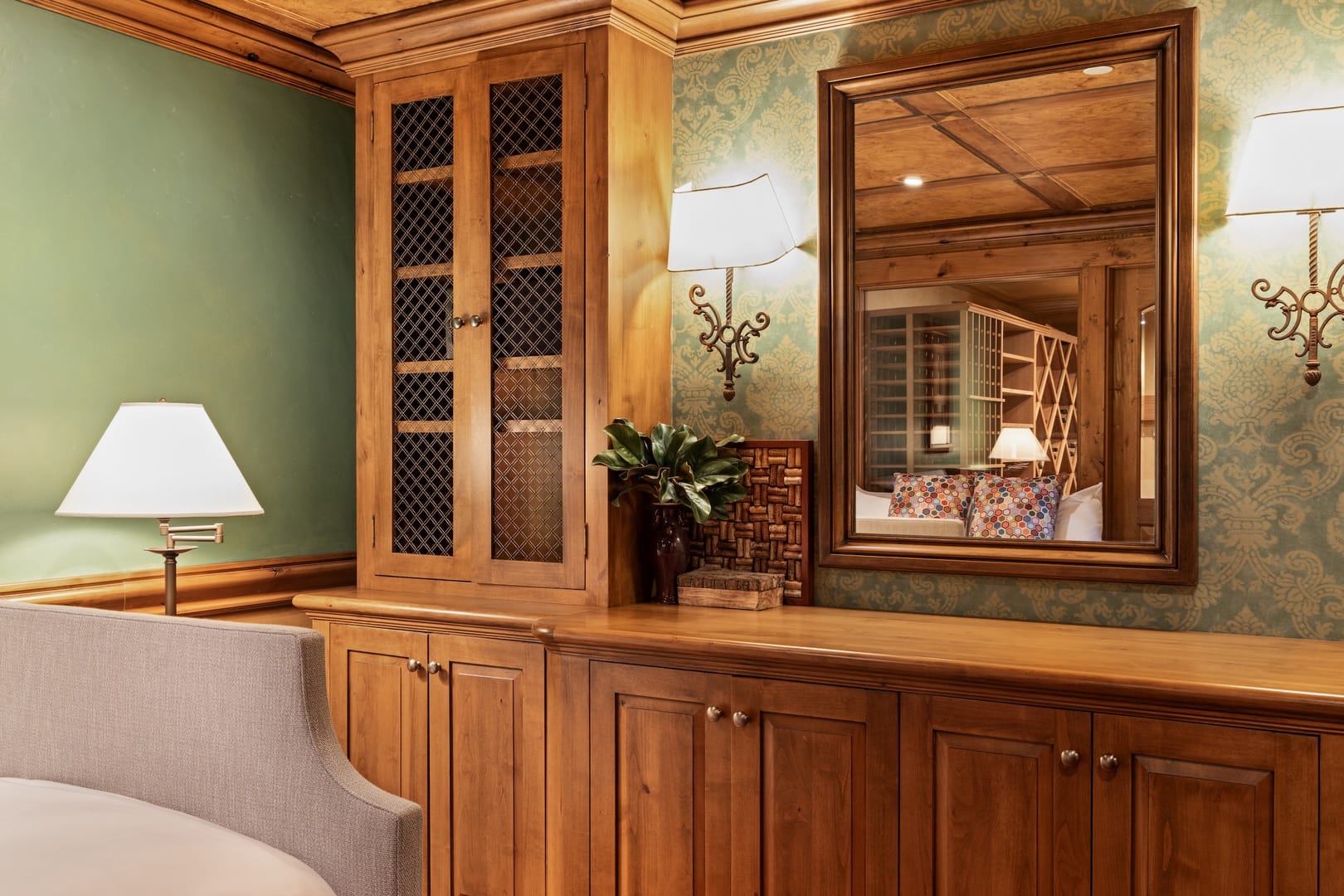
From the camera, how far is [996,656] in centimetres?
209

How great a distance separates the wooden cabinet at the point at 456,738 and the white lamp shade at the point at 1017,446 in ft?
3.75

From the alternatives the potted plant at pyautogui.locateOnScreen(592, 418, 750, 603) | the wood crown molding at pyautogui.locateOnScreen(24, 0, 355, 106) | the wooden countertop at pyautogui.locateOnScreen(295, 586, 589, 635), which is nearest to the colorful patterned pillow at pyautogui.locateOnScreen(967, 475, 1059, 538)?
the potted plant at pyautogui.locateOnScreen(592, 418, 750, 603)

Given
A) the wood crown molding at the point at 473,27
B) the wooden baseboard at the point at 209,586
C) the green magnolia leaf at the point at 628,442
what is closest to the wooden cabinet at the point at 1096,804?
the green magnolia leaf at the point at 628,442

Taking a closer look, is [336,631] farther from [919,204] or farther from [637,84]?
[919,204]

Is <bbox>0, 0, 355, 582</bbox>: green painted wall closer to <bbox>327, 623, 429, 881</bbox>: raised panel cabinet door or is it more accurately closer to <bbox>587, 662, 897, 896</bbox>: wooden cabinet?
<bbox>327, 623, 429, 881</bbox>: raised panel cabinet door

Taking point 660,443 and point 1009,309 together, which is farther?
point 660,443

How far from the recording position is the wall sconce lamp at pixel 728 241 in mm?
2740

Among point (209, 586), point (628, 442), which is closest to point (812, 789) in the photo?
point (628, 442)

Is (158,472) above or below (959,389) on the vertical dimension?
below

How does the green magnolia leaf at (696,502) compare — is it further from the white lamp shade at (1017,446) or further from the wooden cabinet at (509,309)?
the white lamp shade at (1017,446)

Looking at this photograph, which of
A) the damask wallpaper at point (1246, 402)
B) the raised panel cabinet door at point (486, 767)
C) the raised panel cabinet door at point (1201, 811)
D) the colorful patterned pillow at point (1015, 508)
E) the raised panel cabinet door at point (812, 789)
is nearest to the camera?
the raised panel cabinet door at point (1201, 811)

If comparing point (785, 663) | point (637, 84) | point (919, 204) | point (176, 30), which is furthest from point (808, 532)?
point (176, 30)

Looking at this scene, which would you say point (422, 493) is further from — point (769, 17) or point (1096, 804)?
point (1096, 804)

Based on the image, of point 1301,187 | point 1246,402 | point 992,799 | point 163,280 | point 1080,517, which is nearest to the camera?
point 992,799
